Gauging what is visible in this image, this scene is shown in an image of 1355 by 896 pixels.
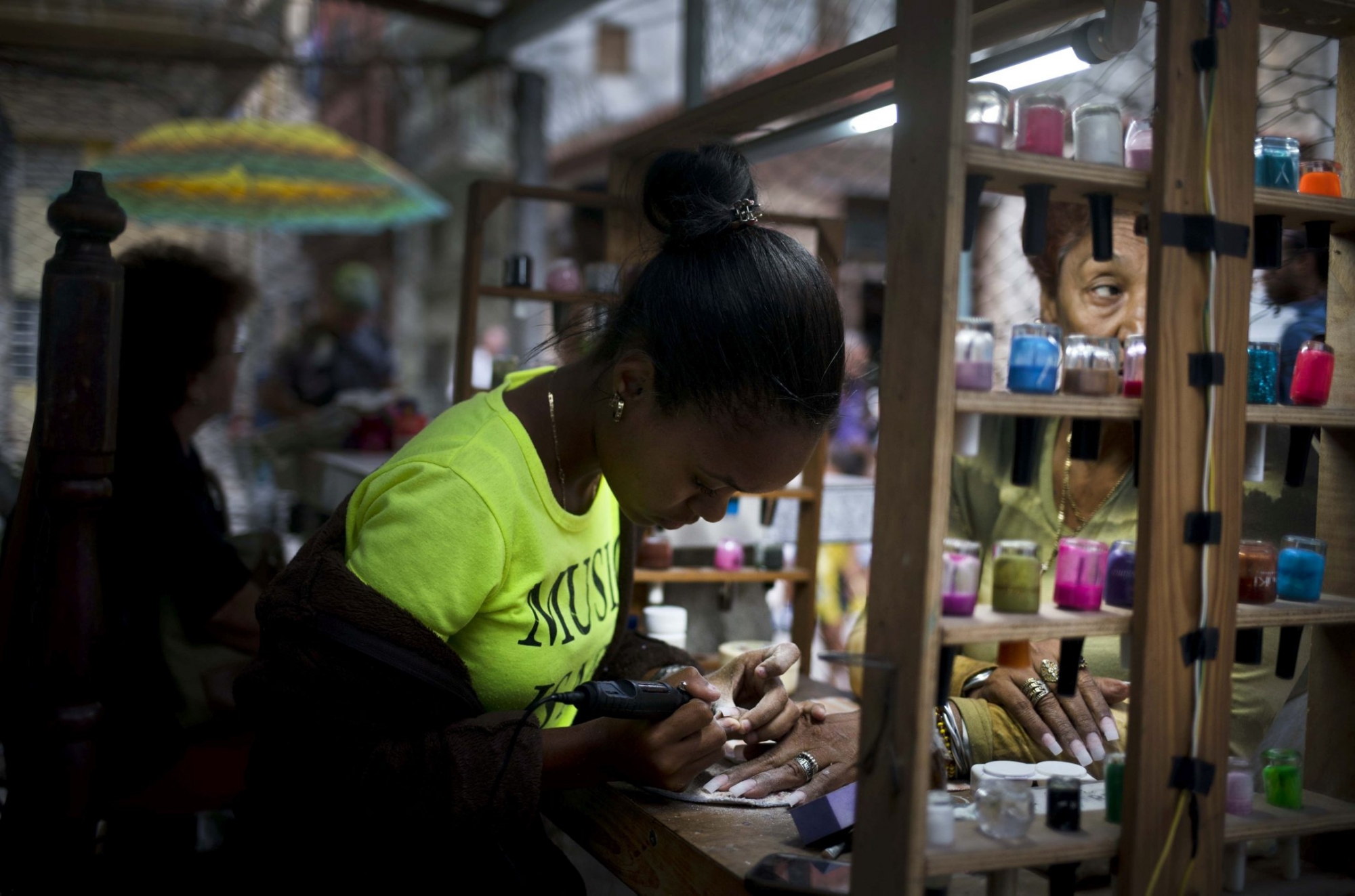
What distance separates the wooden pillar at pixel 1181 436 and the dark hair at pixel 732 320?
42cm

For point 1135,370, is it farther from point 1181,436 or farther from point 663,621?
point 663,621

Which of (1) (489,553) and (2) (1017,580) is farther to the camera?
(1) (489,553)

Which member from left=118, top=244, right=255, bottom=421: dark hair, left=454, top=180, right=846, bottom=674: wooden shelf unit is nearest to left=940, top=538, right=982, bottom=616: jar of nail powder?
left=454, top=180, right=846, bottom=674: wooden shelf unit

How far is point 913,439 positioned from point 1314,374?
2.04 ft

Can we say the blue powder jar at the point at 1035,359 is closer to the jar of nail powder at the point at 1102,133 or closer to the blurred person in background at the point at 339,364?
the jar of nail powder at the point at 1102,133

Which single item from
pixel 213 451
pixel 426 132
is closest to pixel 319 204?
pixel 213 451

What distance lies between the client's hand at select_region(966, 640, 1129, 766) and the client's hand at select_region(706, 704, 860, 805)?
Answer: 0.25 m

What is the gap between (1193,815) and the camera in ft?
3.86

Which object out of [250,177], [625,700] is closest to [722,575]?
[625,700]

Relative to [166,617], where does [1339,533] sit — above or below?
above

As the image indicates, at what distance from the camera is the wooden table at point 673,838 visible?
1250mm

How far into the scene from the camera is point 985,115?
3.57ft

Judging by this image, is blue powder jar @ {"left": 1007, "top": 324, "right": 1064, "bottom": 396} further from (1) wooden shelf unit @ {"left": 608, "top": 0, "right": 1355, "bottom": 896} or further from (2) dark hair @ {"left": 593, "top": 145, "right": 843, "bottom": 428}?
(2) dark hair @ {"left": 593, "top": 145, "right": 843, "bottom": 428}

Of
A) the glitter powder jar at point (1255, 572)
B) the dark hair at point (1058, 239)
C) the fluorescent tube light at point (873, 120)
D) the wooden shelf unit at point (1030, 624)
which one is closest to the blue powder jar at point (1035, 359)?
the wooden shelf unit at point (1030, 624)
